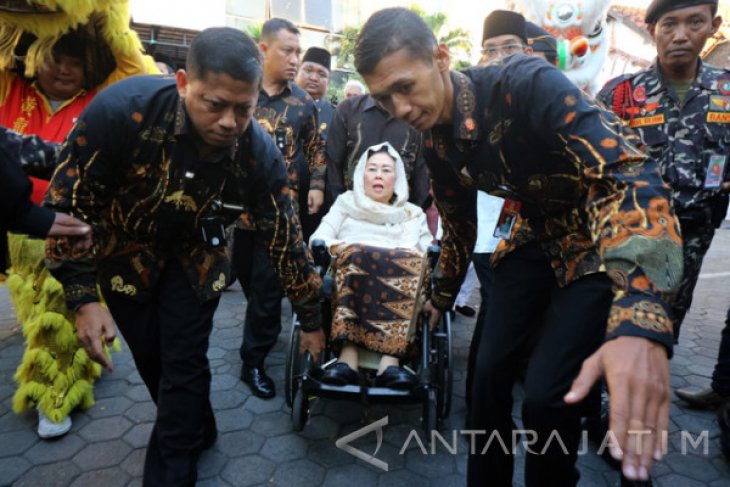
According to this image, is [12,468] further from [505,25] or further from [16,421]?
[505,25]

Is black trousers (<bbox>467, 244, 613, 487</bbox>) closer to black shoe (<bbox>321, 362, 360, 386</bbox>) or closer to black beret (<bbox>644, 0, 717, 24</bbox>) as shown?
black shoe (<bbox>321, 362, 360, 386</bbox>)

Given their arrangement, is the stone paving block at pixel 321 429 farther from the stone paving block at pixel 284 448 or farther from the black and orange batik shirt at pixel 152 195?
the black and orange batik shirt at pixel 152 195

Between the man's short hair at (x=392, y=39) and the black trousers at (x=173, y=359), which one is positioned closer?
the man's short hair at (x=392, y=39)

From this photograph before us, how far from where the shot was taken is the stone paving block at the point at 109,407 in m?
2.93

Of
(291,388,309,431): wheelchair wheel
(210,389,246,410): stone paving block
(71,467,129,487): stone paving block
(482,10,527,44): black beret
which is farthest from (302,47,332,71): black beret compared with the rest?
(71,467,129,487): stone paving block

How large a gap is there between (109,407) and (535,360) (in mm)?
2614

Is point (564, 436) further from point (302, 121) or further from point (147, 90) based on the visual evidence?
point (302, 121)

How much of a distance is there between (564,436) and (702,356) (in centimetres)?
342

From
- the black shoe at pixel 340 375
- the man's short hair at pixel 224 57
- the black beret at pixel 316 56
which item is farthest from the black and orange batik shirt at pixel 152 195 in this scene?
the black beret at pixel 316 56

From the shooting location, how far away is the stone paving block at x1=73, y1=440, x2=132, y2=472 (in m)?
2.46

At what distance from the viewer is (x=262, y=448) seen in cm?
265

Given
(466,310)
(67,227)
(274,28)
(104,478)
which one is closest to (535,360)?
(67,227)

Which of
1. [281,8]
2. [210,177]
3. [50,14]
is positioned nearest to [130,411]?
[210,177]

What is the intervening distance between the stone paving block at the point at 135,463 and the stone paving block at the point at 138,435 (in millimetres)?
57
